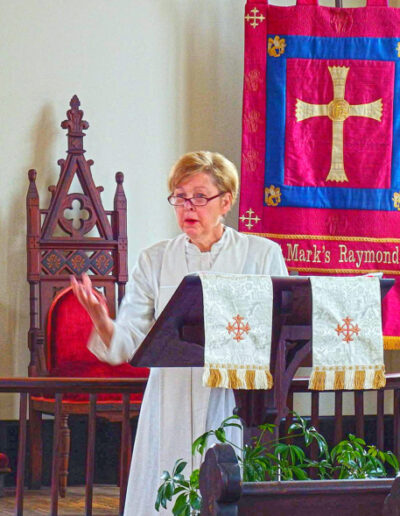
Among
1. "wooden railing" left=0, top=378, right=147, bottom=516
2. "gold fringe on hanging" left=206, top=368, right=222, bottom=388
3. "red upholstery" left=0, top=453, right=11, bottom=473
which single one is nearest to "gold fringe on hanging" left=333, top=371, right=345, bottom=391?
"gold fringe on hanging" left=206, top=368, right=222, bottom=388

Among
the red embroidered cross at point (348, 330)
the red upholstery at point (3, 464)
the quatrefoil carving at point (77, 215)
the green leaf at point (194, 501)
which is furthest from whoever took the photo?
the quatrefoil carving at point (77, 215)

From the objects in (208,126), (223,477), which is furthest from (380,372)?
(208,126)

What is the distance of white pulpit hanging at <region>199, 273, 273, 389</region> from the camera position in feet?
9.02

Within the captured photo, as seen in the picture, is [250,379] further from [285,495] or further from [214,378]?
[285,495]

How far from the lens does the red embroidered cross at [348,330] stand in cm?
286

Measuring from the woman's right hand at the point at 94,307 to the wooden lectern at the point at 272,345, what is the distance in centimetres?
31

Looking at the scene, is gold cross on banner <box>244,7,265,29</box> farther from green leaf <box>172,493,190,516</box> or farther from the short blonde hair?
green leaf <box>172,493,190,516</box>

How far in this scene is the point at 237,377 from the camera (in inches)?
109

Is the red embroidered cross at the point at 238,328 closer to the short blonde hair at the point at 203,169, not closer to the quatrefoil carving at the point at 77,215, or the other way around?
the short blonde hair at the point at 203,169

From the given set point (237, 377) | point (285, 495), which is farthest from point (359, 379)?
point (285, 495)

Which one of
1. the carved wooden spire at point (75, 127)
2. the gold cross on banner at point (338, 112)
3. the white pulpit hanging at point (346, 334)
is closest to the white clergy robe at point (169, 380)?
the white pulpit hanging at point (346, 334)

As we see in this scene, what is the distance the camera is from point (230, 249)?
11.3ft

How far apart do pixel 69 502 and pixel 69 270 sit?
1480mm

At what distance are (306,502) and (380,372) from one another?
793mm
